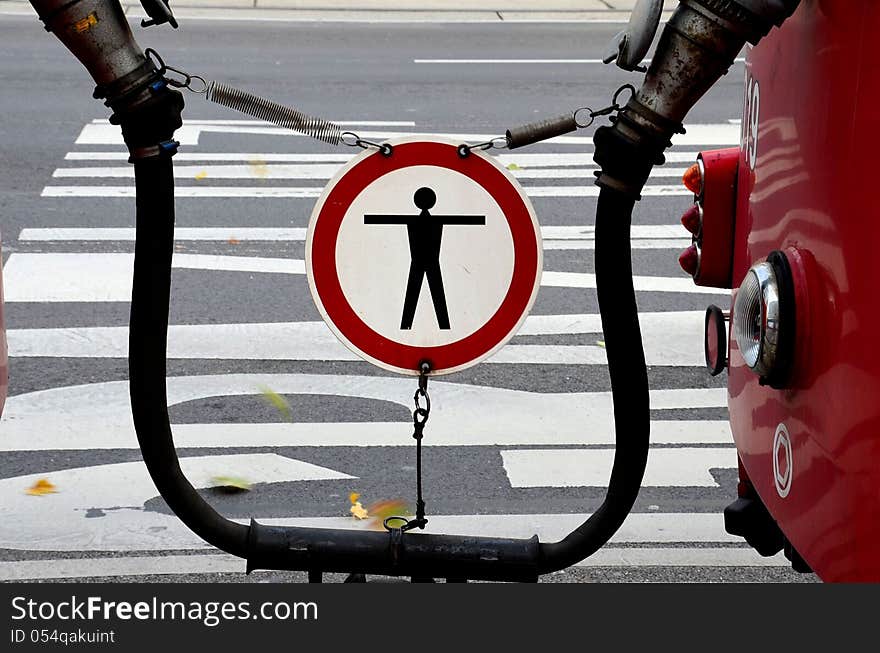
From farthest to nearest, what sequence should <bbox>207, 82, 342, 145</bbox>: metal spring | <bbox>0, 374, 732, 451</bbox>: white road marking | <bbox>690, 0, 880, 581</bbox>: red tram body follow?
<bbox>0, 374, 732, 451</bbox>: white road marking → <bbox>207, 82, 342, 145</bbox>: metal spring → <bbox>690, 0, 880, 581</bbox>: red tram body

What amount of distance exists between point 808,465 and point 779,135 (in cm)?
66

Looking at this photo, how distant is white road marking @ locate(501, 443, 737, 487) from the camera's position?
5113mm

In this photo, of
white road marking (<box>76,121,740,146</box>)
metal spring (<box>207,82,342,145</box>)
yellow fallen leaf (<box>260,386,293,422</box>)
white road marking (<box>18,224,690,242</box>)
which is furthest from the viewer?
white road marking (<box>76,121,740,146</box>)

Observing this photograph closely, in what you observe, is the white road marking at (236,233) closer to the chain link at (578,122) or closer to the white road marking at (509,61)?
the chain link at (578,122)

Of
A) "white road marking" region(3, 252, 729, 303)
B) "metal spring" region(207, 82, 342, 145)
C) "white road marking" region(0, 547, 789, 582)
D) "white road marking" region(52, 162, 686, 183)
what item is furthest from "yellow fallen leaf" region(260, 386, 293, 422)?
"white road marking" region(52, 162, 686, 183)

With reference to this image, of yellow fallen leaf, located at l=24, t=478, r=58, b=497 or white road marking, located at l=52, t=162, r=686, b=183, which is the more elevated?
white road marking, located at l=52, t=162, r=686, b=183

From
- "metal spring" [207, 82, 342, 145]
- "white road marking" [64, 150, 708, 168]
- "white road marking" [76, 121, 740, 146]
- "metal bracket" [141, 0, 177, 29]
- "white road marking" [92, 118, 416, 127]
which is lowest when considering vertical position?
"metal spring" [207, 82, 342, 145]

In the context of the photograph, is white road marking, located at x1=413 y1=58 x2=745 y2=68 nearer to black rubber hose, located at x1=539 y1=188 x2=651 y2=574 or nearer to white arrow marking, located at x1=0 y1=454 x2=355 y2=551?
white arrow marking, located at x1=0 y1=454 x2=355 y2=551

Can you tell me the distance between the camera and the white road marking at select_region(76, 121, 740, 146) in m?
10.6

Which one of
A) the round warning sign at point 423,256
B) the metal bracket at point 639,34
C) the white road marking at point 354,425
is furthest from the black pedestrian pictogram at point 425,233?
the white road marking at point 354,425

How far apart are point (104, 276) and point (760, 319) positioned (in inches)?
216

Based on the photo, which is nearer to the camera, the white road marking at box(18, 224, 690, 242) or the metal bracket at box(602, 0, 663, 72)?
the metal bracket at box(602, 0, 663, 72)

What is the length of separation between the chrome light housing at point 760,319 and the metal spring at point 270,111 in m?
1.05

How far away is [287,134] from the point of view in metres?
11.1
